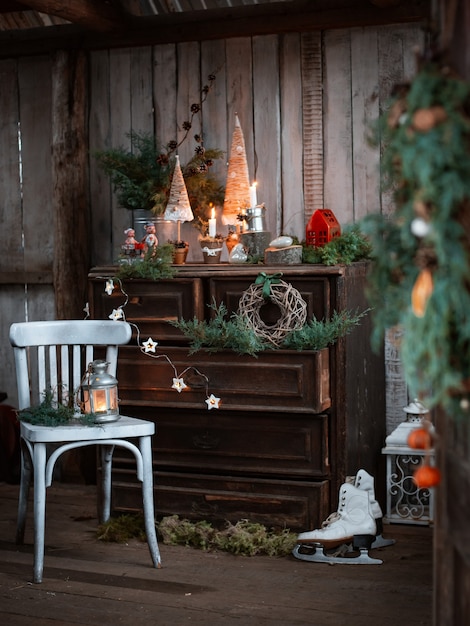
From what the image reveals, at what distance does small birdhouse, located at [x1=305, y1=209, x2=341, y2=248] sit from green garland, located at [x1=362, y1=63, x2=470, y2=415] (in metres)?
2.19

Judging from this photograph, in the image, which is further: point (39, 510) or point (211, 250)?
point (211, 250)

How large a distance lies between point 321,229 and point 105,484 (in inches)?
53.3

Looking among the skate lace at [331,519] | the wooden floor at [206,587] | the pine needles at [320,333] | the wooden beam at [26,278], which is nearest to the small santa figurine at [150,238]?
the pine needles at [320,333]

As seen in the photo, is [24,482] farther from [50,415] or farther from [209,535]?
[209,535]

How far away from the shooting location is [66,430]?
3.26 meters

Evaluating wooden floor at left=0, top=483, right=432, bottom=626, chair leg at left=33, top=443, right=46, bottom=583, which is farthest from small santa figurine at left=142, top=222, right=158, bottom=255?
wooden floor at left=0, top=483, right=432, bottom=626

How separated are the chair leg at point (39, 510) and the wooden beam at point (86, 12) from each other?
6.02 ft

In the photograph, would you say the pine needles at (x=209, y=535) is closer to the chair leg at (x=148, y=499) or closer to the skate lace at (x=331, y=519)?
the skate lace at (x=331, y=519)

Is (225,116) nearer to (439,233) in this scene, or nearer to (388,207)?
(388,207)

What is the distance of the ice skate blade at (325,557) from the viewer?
11.2 ft

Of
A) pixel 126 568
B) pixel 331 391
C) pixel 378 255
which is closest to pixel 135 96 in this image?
pixel 331 391

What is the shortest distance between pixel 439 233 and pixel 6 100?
12.5 ft

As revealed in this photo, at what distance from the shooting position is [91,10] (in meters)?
4.14

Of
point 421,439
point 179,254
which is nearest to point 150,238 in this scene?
point 179,254
